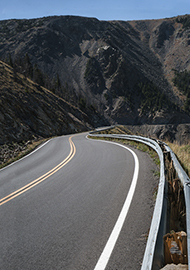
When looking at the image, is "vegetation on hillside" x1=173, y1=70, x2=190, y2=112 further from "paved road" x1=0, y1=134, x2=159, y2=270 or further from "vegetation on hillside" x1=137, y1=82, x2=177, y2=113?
"paved road" x1=0, y1=134, x2=159, y2=270

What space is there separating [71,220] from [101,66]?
137262 mm

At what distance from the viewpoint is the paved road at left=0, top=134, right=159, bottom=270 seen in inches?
120

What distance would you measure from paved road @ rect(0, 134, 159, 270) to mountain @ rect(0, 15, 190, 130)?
247 ft

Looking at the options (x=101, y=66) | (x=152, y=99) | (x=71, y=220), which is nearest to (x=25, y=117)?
(x=71, y=220)

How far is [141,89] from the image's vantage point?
12131 centimetres

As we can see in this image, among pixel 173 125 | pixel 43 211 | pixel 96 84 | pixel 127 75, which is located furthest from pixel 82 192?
pixel 127 75

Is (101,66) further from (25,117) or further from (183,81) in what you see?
(25,117)

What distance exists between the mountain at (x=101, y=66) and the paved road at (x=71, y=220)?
75.3 metres

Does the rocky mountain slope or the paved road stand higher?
the rocky mountain slope

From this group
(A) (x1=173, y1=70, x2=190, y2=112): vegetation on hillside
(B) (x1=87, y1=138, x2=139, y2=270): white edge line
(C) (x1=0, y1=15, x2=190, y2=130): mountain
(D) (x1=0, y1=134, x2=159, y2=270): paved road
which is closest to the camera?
(B) (x1=87, y1=138, x2=139, y2=270): white edge line

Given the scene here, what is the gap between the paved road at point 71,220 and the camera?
3047 mm

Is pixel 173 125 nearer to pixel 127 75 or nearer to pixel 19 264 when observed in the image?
pixel 127 75

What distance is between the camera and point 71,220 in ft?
13.7

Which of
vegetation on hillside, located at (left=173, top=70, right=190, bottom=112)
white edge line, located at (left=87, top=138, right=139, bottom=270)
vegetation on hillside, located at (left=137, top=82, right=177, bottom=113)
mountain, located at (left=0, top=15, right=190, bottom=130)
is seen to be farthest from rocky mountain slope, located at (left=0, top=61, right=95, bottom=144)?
vegetation on hillside, located at (left=173, top=70, right=190, bottom=112)
